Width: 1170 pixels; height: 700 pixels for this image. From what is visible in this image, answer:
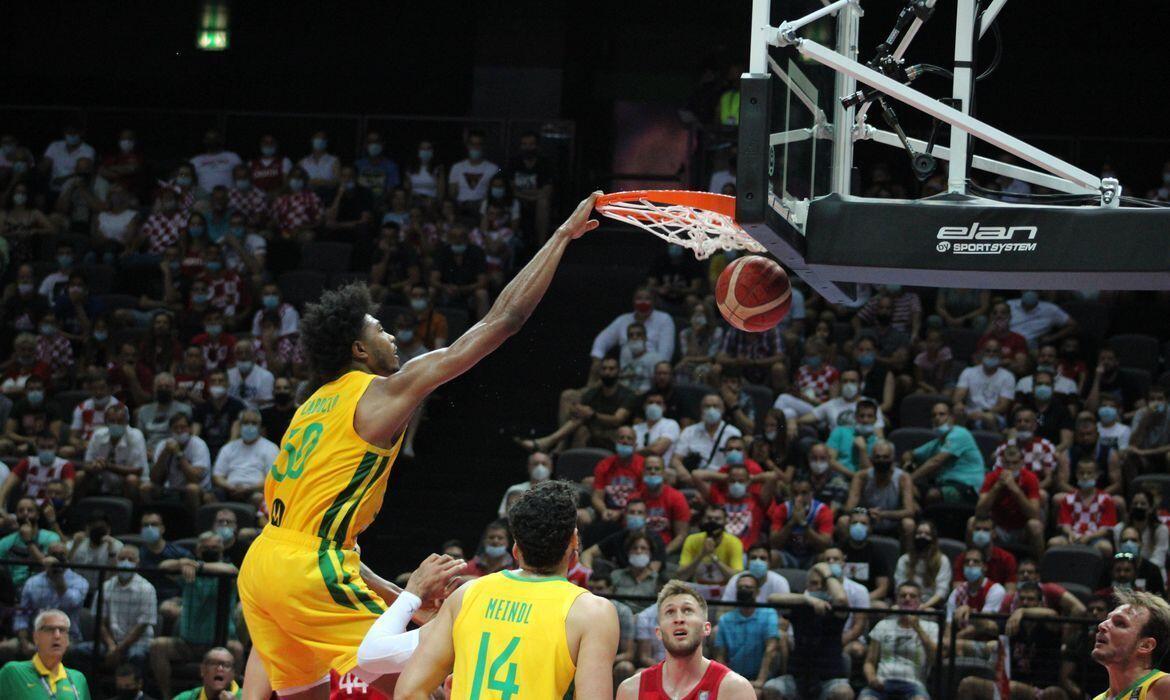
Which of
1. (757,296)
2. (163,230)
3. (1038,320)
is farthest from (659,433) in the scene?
(163,230)

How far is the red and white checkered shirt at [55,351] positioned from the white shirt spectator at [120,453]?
2.16 meters

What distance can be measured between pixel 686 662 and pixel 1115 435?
6.99 m

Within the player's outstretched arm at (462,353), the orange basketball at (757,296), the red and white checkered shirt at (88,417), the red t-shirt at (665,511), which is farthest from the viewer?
the red and white checkered shirt at (88,417)

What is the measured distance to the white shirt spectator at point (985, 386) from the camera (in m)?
13.1

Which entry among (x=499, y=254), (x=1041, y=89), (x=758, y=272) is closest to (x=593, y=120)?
(x=499, y=254)

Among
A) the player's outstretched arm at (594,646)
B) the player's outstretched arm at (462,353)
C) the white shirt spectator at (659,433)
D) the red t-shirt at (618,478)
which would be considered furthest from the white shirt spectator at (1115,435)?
the player's outstretched arm at (594,646)

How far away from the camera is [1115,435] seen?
1235 cm

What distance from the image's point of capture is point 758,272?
707 centimetres

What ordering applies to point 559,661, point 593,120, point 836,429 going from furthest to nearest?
1. point 593,120
2. point 836,429
3. point 559,661

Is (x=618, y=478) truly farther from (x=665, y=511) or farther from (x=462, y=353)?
(x=462, y=353)

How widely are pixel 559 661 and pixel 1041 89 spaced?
14.7 metres

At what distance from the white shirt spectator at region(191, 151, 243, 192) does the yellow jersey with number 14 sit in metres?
12.2

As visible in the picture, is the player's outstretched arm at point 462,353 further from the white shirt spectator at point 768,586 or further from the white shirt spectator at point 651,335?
the white shirt spectator at point 651,335

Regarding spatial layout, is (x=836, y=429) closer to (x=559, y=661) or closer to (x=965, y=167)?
(x=965, y=167)
